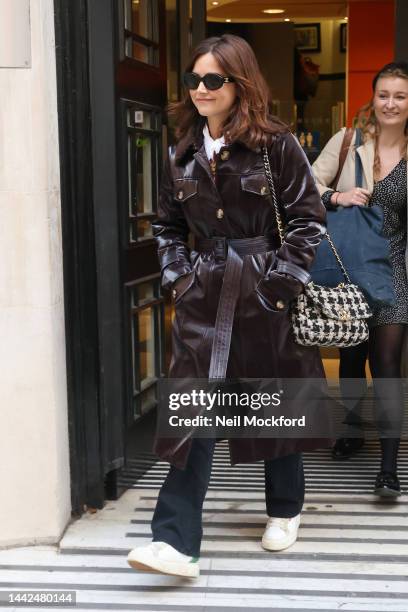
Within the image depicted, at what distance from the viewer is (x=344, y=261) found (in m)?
3.87

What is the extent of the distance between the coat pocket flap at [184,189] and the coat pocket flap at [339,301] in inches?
21.6

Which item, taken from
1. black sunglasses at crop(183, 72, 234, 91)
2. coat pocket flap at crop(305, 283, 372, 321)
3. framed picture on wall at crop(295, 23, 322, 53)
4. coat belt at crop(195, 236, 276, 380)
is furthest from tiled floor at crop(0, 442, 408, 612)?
framed picture on wall at crop(295, 23, 322, 53)

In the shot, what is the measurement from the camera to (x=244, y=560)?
343 cm

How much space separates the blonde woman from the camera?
390 cm

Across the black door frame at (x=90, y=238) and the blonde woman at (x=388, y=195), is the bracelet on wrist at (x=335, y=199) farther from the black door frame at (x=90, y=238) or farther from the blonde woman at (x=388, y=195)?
the black door frame at (x=90, y=238)

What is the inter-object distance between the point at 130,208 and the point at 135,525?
4.39 feet

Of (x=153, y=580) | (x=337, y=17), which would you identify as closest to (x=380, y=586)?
(x=153, y=580)

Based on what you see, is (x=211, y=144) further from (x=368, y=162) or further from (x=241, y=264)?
(x=368, y=162)

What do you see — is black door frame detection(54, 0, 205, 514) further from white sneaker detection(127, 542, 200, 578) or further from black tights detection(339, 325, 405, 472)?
black tights detection(339, 325, 405, 472)

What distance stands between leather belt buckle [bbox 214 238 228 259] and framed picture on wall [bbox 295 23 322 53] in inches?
395

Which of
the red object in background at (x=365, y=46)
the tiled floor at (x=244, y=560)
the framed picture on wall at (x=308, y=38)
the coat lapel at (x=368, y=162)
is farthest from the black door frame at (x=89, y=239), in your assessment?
the framed picture on wall at (x=308, y=38)

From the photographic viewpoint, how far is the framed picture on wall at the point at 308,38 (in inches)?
496

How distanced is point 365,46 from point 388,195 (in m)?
6.03

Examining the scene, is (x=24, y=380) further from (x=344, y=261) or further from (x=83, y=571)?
(x=344, y=261)
